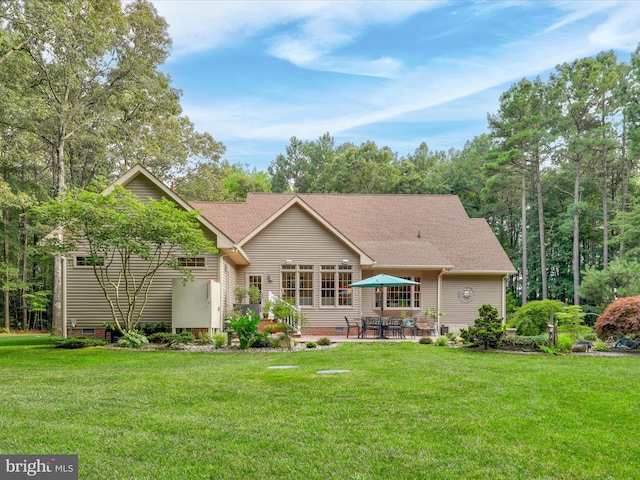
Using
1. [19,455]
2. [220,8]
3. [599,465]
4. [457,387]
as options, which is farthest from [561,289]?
[19,455]

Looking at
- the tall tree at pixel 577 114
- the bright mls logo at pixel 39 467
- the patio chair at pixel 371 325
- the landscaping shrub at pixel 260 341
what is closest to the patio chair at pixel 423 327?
the patio chair at pixel 371 325

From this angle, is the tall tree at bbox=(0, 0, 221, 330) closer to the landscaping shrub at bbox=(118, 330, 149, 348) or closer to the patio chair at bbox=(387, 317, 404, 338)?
the landscaping shrub at bbox=(118, 330, 149, 348)

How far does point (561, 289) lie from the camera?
34188 mm

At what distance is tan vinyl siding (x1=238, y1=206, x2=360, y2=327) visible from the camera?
65.0 ft

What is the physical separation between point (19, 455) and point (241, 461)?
185 cm

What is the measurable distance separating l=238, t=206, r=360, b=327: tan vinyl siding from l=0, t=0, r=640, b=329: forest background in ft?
20.1

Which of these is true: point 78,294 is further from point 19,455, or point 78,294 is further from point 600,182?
point 600,182

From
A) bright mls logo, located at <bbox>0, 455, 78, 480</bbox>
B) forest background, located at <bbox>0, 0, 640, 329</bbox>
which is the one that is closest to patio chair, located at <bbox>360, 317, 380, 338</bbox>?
forest background, located at <bbox>0, 0, 640, 329</bbox>

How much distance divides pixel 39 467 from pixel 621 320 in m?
13.6

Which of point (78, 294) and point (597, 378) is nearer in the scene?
point (597, 378)

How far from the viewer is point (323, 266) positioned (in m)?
19.9

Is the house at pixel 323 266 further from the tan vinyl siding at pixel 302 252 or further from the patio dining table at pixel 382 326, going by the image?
the patio dining table at pixel 382 326

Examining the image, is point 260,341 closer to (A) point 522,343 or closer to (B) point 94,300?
(A) point 522,343

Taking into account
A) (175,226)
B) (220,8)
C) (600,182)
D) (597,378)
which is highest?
(220,8)
